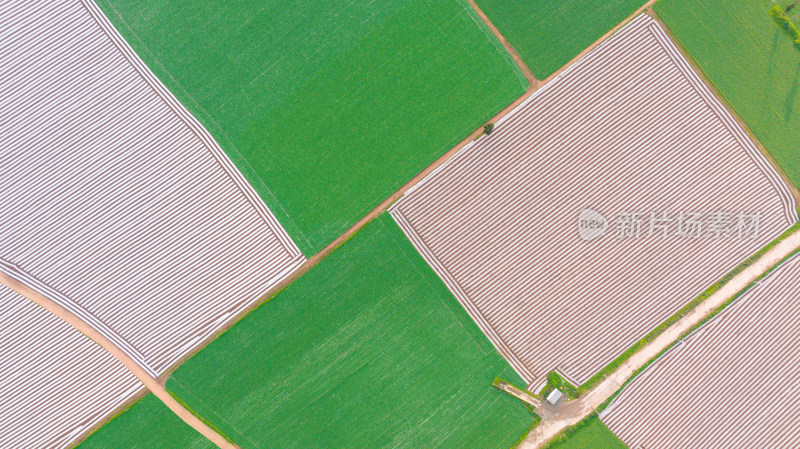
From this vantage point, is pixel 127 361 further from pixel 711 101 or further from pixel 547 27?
pixel 711 101

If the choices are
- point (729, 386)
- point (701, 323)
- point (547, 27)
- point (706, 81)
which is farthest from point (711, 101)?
point (729, 386)

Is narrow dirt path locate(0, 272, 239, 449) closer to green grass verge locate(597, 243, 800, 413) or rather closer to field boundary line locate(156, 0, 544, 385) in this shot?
field boundary line locate(156, 0, 544, 385)

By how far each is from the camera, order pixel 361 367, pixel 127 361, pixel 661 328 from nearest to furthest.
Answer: pixel 127 361
pixel 361 367
pixel 661 328

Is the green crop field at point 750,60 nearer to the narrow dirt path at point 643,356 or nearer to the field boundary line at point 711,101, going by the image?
the field boundary line at point 711,101

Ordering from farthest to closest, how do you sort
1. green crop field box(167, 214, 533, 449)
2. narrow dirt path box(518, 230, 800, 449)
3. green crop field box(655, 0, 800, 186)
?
green crop field box(655, 0, 800, 186) → narrow dirt path box(518, 230, 800, 449) → green crop field box(167, 214, 533, 449)

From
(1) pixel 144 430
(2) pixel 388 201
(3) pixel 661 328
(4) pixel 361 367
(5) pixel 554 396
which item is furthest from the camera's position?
(3) pixel 661 328

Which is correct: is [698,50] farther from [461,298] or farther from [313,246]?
[313,246]

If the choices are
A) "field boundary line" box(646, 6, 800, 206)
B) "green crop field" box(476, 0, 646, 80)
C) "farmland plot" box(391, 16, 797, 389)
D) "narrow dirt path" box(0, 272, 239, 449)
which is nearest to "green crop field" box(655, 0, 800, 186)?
"field boundary line" box(646, 6, 800, 206)
